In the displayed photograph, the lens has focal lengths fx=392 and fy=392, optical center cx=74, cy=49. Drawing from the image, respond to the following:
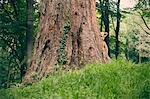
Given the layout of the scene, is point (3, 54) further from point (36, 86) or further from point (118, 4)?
point (36, 86)

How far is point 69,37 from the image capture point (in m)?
7.94

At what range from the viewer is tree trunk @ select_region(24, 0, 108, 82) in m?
7.80

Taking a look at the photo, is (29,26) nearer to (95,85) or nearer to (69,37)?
(69,37)

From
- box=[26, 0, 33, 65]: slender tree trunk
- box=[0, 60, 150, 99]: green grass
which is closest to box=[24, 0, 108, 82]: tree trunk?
box=[0, 60, 150, 99]: green grass

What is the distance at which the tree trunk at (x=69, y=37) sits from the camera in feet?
25.6

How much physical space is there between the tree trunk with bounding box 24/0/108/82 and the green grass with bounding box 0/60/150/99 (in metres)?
0.46

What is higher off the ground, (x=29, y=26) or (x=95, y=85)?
(x=29, y=26)

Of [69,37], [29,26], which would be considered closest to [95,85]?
[69,37]

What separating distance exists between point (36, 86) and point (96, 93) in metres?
1.31

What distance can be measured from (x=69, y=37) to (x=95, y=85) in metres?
1.87

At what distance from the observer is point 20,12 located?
22500 mm

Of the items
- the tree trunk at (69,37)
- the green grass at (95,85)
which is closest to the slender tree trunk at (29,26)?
the tree trunk at (69,37)

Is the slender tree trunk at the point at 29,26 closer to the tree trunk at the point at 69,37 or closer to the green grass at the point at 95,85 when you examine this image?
the tree trunk at the point at 69,37

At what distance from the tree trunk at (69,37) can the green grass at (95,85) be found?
463 millimetres
